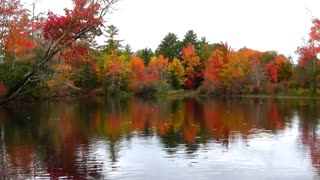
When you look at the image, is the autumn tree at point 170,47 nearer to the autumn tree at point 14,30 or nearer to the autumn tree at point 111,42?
the autumn tree at point 111,42

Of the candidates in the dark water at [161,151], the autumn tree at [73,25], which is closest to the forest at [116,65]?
the autumn tree at [73,25]

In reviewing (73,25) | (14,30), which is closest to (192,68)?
(14,30)

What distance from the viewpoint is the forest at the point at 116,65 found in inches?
1244

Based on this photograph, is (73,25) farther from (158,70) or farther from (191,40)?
(191,40)

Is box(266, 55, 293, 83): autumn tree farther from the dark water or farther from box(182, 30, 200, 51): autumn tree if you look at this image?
the dark water

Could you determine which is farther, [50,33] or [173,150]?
[50,33]

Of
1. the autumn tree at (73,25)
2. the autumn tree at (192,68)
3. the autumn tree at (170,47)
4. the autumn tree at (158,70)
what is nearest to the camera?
the autumn tree at (73,25)

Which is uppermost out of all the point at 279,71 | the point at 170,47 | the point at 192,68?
the point at 170,47

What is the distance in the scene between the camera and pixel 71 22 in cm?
2991

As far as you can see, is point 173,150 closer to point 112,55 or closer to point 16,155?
point 16,155

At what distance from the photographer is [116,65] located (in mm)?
79938

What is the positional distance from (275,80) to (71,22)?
165 ft

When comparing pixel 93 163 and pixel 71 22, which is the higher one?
pixel 71 22

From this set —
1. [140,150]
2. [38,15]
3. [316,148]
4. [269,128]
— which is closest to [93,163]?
[140,150]
